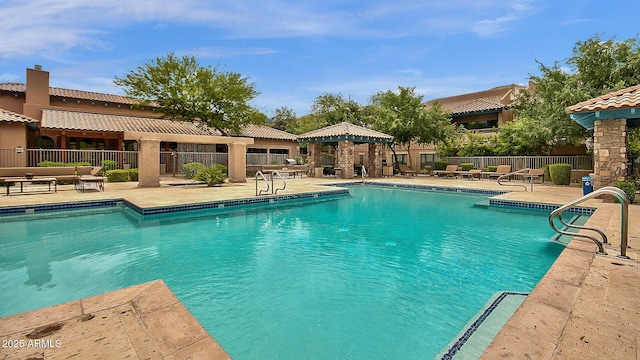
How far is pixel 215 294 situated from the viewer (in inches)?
162

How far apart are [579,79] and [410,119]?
30.6 ft

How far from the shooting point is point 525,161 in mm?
19875

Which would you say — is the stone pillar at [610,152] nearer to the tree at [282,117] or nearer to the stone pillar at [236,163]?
the stone pillar at [236,163]

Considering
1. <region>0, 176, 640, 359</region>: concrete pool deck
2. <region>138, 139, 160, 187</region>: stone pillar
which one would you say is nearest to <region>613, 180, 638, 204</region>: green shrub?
<region>0, 176, 640, 359</region>: concrete pool deck

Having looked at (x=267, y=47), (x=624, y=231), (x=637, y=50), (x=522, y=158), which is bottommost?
(x=624, y=231)

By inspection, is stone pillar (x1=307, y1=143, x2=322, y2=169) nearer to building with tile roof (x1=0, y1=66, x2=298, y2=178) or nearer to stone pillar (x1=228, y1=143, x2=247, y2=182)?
building with tile roof (x1=0, y1=66, x2=298, y2=178)

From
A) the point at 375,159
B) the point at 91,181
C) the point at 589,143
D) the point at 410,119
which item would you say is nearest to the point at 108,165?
the point at 91,181

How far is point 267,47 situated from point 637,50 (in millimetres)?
20003

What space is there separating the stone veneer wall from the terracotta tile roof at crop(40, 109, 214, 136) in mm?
10439

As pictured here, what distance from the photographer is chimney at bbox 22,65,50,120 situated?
20.1m

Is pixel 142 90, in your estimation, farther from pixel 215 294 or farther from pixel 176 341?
pixel 176 341

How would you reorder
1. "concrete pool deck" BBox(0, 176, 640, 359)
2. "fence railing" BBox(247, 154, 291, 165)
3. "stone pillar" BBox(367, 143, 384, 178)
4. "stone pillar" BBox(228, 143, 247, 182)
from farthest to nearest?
"fence railing" BBox(247, 154, 291, 165) < "stone pillar" BBox(367, 143, 384, 178) < "stone pillar" BBox(228, 143, 247, 182) < "concrete pool deck" BBox(0, 176, 640, 359)

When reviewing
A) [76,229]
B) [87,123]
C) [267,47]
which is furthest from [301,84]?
[76,229]

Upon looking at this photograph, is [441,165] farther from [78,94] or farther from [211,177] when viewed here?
[78,94]
